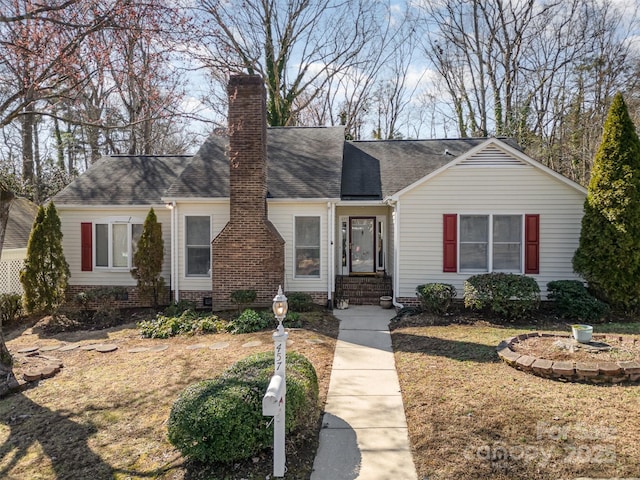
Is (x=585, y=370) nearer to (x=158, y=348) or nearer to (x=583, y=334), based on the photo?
(x=583, y=334)

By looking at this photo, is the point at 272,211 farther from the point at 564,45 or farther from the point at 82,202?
the point at 564,45

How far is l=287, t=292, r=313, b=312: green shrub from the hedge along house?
56 cm

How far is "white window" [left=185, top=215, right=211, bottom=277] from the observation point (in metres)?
12.0

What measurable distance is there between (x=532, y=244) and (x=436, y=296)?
10.1ft

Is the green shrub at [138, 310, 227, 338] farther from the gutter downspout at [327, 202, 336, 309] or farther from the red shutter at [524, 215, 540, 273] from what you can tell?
the red shutter at [524, 215, 540, 273]

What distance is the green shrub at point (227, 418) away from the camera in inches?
147

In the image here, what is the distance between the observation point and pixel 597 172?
10.0 m

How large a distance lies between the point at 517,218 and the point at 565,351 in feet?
17.2

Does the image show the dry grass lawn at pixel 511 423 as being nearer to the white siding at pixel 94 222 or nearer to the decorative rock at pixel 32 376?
the decorative rock at pixel 32 376

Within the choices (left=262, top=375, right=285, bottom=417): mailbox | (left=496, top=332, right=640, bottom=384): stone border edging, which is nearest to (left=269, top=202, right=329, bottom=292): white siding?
(left=496, top=332, right=640, bottom=384): stone border edging

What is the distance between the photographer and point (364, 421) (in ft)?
16.0

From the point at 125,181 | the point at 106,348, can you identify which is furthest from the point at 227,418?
the point at 125,181

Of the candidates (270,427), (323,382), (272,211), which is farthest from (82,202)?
(270,427)

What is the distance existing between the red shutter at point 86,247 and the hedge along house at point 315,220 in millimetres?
43
